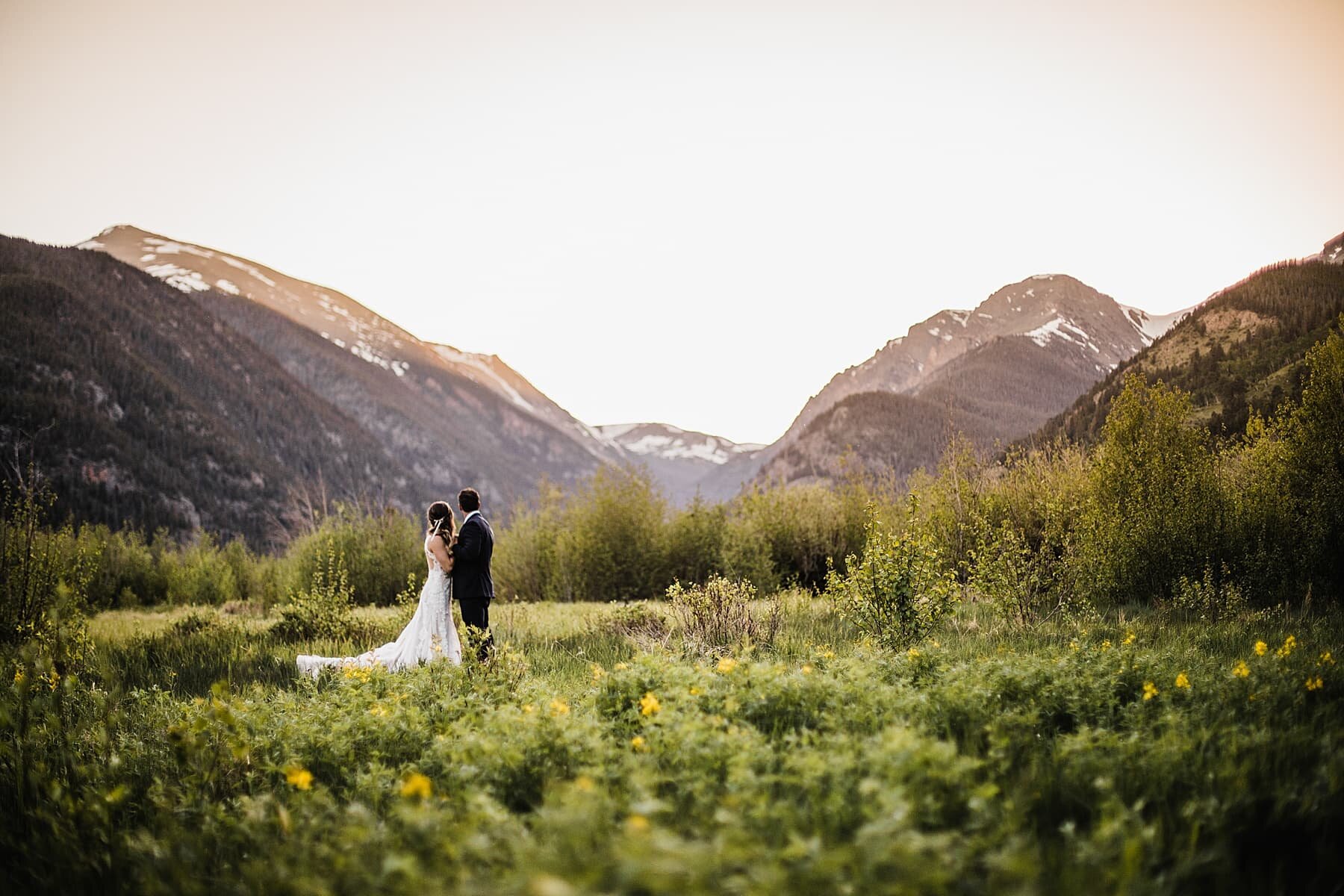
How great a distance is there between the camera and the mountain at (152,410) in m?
86.5

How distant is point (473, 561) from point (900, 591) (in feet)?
18.2

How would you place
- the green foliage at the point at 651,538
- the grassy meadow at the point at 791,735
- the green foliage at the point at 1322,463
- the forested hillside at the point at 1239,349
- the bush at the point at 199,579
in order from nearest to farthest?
the grassy meadow at the point at 791,735, the green foliage at the point at 1322,463, the green foliage at the point at 651,538, the bush at the point at 199,579, the forested hillside at the point at 1239,349

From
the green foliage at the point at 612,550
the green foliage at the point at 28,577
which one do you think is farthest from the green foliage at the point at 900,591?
the green foliage at the point at 612,550

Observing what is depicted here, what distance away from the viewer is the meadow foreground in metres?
2.41

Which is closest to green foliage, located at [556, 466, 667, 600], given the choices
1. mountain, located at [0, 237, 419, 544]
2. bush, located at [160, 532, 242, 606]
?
bush, located at [160, 532, 242, 606]

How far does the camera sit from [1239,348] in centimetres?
7900

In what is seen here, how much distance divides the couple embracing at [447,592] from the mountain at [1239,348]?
2282 inches

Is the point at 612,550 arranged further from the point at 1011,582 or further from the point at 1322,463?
the point at 1322,463

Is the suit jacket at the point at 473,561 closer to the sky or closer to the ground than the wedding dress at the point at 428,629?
closer to the sky

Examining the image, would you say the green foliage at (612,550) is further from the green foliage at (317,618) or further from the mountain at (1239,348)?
the mountain at (1239,348)

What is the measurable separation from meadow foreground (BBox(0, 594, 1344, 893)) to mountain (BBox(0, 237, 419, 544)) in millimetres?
58093

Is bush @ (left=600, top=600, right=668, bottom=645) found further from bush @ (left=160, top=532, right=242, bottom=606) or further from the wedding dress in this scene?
bush @ (left=160, top=532, right=242, bottom=606)

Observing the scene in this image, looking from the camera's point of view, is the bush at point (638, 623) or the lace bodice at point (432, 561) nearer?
the lace bodice at point (432, 561)

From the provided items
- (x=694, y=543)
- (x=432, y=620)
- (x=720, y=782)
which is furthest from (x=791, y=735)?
(x=694, y=543)
